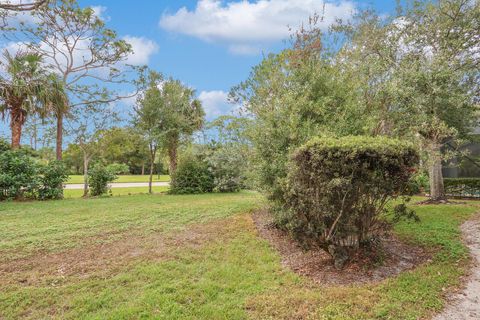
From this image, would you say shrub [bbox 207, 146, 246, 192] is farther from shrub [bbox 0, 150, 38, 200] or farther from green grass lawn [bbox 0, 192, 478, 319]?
shrub [bbox 0, 150, 38, 200]

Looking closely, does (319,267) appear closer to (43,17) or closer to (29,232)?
(29,232)

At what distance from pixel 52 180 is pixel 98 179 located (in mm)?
1908

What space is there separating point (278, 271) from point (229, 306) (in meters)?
1.13

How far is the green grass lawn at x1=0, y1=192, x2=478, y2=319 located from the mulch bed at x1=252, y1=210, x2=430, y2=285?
6.5 inches

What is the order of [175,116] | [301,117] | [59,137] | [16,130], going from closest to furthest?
[301,117] → [16,130] → [59,137] → [175,116]

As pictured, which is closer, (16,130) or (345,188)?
(345,188)

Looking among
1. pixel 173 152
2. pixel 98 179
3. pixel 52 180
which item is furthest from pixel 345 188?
pixel 173 152

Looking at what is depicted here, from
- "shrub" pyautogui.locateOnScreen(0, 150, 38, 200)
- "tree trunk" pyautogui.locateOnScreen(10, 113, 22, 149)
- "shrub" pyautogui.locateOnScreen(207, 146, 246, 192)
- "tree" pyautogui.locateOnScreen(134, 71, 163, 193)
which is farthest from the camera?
"tree" pyautogui.locateOnScreen(134, 71, 163, 193)

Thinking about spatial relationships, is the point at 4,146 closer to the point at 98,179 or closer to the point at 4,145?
the point at 4,145

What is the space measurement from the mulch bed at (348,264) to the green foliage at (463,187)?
8401mm

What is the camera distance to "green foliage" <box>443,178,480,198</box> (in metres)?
11.2

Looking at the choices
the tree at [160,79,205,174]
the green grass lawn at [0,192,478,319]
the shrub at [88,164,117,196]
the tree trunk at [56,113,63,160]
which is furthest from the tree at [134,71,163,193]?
the green grass lawn at [0,192,478,319]

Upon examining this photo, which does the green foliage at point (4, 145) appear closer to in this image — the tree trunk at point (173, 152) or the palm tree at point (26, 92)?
the palm tree at point (26, 92)

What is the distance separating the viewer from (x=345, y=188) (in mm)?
3660
